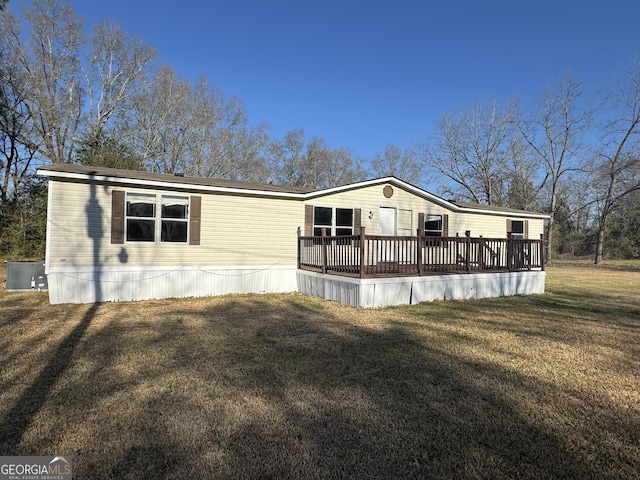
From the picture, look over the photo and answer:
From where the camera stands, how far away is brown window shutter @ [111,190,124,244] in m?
8.60

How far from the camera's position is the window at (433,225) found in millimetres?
12750

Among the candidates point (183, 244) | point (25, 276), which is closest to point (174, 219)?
point (183, 244)

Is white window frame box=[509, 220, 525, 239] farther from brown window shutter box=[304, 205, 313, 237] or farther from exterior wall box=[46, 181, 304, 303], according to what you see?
exterior wall box=[46, 181, 304, 303]

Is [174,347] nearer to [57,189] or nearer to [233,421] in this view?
[233,421]

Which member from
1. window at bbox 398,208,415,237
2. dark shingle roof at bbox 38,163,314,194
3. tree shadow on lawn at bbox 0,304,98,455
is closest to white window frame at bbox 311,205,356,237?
dark shingle roof at bbox 38,163,314,194

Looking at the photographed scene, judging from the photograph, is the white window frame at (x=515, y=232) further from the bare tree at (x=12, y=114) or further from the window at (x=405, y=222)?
the bare tree at (x=12, y=114)

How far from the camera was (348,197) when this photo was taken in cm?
1124

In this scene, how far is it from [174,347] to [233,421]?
2381 mm

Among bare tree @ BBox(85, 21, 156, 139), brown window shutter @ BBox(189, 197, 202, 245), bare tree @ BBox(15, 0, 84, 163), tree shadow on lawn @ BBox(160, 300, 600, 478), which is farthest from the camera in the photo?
bare tree @ BBox(85, 21, 156, 139)

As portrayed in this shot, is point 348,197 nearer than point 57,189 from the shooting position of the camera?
No

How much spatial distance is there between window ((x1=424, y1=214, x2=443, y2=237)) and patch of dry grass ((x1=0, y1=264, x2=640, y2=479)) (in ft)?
21.1

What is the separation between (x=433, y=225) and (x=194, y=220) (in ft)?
26.3

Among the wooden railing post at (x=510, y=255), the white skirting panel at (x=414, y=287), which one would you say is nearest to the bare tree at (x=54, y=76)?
the white skirting panel at (x=414, y=287)

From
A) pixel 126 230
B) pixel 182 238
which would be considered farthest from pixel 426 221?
pixel 126 230
